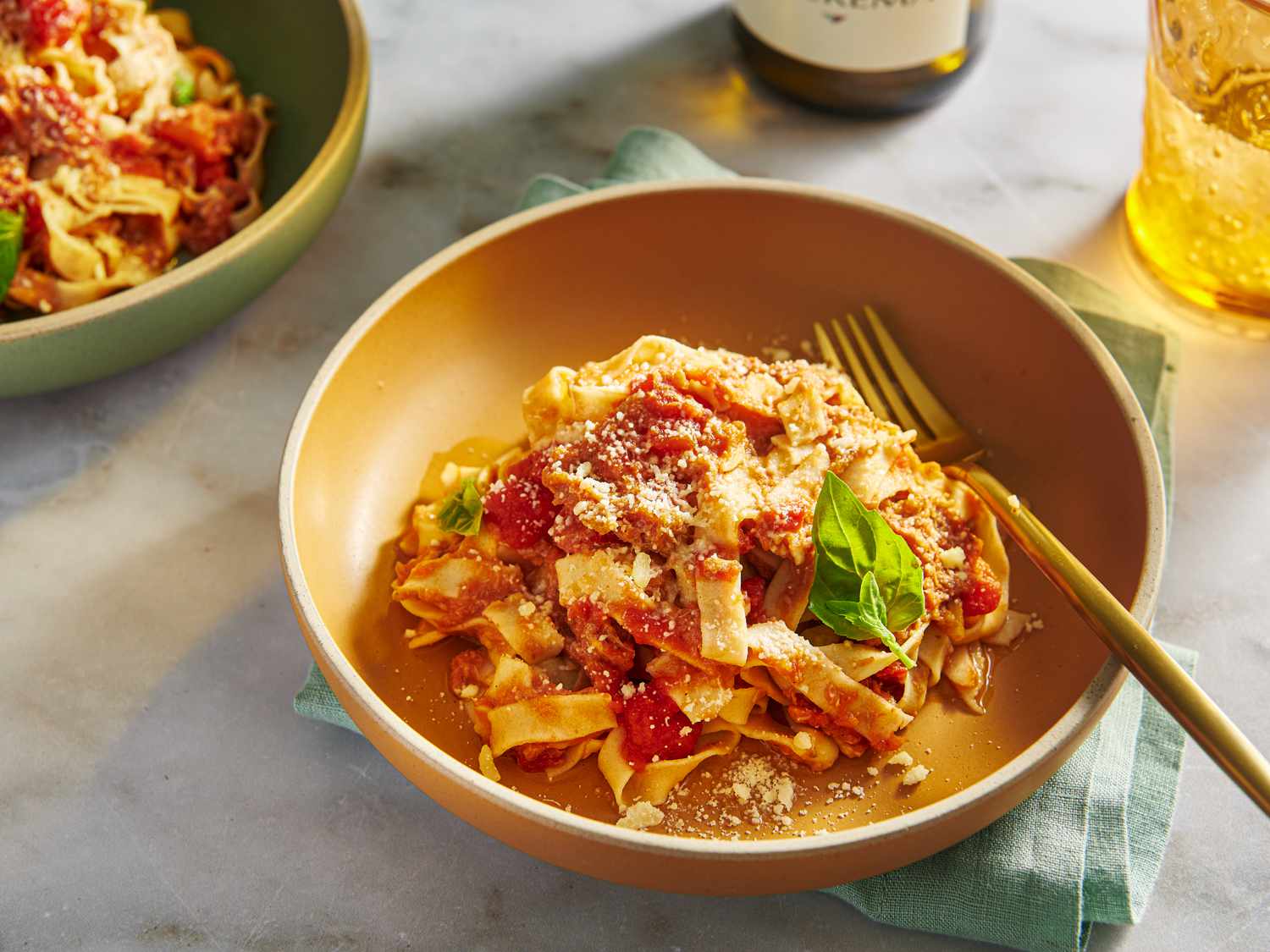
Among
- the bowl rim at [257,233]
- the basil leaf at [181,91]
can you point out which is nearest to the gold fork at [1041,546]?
the bowl rim at [257,233]

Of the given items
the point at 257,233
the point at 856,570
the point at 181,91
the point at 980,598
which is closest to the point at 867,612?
the point at 856,570

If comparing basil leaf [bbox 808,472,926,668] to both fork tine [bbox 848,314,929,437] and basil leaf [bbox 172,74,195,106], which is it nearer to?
fork tine [bbox 848,314,929,437]

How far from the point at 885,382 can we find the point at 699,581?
0.91 meters

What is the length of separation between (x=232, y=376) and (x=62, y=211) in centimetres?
60

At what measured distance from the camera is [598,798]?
2.58 meters

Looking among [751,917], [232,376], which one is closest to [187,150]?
[232,376]

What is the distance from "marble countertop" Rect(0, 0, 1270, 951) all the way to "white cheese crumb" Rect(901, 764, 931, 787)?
30cm

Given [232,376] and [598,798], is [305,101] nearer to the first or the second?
[232,376]

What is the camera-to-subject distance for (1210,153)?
334 centimetres

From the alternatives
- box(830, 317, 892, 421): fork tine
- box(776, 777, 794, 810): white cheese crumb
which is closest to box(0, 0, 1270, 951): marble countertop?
box(776, 777, 794, 810): white cheese crumb

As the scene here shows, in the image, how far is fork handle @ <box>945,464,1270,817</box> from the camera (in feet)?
7.09

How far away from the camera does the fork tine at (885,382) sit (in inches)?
124

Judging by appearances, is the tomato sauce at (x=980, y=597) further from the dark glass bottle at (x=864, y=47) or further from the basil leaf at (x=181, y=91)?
the basil leaf at (x=181, y=91)

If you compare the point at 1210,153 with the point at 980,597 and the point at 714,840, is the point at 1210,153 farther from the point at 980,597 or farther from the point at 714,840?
the point at 714,840
